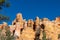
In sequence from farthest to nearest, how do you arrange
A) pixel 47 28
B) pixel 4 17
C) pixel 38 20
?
pixel 38 20 < pixel 47 28 < pixel 4 17

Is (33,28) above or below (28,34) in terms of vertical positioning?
above

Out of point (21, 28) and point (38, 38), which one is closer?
point (38, 38)

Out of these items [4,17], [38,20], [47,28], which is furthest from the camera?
[38,20]

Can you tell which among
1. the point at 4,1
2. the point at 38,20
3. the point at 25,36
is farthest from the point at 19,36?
the point at 4,1

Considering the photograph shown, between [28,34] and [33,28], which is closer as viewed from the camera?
[33,28]

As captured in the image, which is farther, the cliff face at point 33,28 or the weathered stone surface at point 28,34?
the weathered stone surface at point 28,34

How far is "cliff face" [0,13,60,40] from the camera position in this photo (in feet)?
271

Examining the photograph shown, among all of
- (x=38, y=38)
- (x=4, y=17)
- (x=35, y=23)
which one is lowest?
(x=4, y=17)

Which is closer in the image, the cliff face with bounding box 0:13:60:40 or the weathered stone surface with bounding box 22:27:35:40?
the cliff face with bounding box 0:13:60:40

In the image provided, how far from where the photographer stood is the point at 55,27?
8344cm

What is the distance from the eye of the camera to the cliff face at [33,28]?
82.6 meters

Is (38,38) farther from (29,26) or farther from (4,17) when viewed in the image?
(4,17)

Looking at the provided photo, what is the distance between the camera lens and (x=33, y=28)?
297 ft

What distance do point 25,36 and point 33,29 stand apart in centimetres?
361
